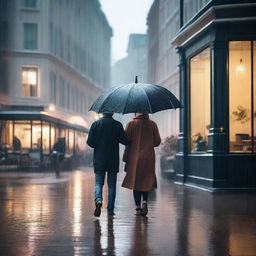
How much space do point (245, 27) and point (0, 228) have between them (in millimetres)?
9835

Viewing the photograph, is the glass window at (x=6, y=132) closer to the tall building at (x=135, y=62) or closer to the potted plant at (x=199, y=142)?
the potted plant at (x=199, y=142)

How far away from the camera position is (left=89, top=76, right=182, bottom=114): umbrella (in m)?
10.3

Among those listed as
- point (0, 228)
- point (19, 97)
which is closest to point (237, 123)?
point (0, 228)

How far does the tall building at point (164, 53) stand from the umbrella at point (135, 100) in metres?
30.9

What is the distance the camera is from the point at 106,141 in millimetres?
10508

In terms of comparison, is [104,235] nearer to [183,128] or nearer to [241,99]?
[241,99]

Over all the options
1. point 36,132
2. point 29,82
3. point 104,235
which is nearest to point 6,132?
point 36,132

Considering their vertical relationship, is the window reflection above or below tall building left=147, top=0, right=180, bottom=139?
below

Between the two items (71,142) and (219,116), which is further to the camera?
(71,142)

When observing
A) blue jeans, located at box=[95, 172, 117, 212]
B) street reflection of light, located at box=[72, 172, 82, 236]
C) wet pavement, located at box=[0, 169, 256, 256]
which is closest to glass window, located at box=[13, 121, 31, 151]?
street reflection of light, located at box=[72, 172, 82, 236]

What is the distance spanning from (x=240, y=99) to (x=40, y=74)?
29134mm

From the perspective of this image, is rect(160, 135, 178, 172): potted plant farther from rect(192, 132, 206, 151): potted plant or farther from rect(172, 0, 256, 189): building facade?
rect(172, 0, 256, 189): building facade

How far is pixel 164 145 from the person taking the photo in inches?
963

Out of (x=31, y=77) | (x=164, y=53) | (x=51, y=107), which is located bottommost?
(x=51, y=107)
